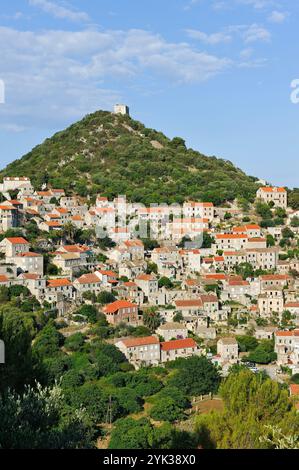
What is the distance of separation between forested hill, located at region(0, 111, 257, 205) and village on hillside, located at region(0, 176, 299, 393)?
2.93 m

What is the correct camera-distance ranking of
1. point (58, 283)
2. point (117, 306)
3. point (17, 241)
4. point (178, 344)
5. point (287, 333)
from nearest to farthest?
point (178, 344), point (287, 333), point (117, 306), point (58, 283), point (17, 241)

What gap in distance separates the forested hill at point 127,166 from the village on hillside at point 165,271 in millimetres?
2934

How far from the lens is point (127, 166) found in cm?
6103

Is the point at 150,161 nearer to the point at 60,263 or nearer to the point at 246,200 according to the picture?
the point at 246,200

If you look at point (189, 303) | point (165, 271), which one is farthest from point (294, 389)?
point (165, 271)

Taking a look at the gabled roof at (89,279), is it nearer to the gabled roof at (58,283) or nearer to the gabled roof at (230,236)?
the gabled roof at (58,283)

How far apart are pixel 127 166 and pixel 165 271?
24.3 m

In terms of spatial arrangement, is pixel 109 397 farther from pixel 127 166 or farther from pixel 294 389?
pixel 127 166

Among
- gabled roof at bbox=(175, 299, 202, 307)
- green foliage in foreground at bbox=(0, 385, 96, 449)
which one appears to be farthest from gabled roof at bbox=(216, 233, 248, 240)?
green foliage in foreground at bbox=(0, 385, 96, 449)

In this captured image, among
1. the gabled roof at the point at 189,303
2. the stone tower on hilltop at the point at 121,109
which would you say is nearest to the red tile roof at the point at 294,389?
the gabled roof at the point at 189,303

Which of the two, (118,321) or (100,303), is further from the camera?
(100,303)
